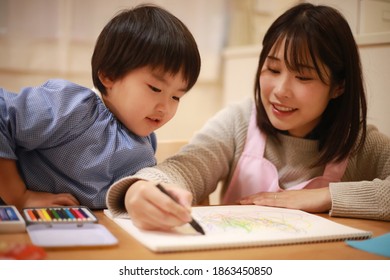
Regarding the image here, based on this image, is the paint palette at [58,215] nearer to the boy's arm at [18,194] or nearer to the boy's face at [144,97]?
the boy's arm at [18,194]

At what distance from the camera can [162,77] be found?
0.86m

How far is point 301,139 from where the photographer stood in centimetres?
108

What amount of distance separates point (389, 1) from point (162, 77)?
670 millimetres

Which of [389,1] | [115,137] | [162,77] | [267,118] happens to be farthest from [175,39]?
[389,1]

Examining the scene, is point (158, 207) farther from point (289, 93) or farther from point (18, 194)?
point (289, 93)

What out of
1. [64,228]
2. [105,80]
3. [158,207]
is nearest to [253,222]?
[158,207]

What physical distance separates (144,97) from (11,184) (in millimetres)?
268

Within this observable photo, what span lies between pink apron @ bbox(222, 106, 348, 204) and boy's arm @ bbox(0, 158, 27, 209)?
0.47 metres

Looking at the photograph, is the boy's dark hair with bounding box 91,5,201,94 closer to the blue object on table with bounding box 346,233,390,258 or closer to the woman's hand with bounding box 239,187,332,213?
the woman's hand with bounding box 239,187,332,213

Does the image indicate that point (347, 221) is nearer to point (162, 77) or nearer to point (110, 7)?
point (162, 77)

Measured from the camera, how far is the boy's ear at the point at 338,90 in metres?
1.06

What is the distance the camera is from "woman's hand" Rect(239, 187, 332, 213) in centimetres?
88

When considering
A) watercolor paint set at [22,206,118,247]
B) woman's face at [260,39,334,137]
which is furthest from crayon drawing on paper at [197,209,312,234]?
woman's face at [260,39,334,137]

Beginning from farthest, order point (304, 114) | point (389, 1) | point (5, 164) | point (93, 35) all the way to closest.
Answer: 1. point (93, 35)
2. point (389, 1)
3. point (304, 114)
4. point (5, 164)
